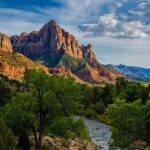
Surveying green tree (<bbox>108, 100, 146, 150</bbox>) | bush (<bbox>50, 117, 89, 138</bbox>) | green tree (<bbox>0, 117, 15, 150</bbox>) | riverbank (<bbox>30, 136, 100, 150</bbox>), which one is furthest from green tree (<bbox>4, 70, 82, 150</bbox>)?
green tree (<bbox>0, 117, 15, 150</bbox>)

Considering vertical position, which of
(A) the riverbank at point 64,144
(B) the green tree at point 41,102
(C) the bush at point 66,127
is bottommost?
(A) the riverbank at point 64,144

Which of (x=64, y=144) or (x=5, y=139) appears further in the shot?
(x=64, y=144)

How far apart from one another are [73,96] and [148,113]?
13.6 m

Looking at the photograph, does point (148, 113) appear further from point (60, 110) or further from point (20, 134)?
point (20, 134)

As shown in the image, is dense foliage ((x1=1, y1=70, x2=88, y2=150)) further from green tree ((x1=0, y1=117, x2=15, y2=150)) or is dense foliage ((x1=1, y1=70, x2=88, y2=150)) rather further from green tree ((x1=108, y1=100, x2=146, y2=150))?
green tree ((x1=0, y1=117, x2=15, y2=150))

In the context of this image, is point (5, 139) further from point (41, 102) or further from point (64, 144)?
point (64, 144)

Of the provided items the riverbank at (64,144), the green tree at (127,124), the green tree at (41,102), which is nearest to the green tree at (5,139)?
the green tree at (41,102)

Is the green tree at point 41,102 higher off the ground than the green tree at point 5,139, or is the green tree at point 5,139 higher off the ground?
the green tree at point 41,102

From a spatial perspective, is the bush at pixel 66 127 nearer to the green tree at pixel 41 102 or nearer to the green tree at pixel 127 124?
the green tree at pixel 41 102

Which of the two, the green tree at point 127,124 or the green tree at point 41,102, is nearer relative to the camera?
the green tree at point 127,124

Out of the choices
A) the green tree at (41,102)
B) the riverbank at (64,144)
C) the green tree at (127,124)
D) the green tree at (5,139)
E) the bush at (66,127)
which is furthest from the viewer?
the riverbank at (64,144)

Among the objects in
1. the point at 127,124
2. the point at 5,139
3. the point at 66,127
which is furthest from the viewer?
the point at 66,127

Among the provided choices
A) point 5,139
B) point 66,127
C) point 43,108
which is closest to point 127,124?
point 66,127

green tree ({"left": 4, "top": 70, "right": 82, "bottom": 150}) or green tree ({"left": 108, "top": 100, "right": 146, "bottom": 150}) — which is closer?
green tree ({"left": 108, "top": 100, "right": 146, "bottom": 150})
